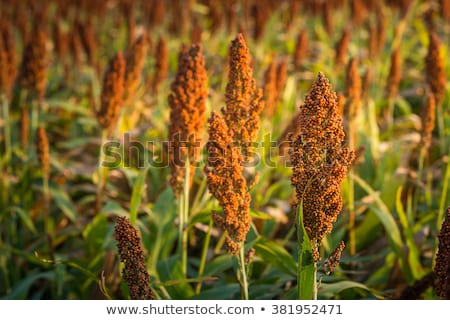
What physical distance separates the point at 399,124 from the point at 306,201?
360cm

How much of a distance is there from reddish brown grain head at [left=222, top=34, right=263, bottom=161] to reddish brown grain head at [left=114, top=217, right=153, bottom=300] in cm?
57

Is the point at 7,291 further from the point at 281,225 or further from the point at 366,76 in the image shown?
the point at 366,76

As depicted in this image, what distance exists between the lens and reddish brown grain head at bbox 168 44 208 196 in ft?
9.56

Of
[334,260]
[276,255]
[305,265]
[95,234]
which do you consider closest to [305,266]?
[305,265]

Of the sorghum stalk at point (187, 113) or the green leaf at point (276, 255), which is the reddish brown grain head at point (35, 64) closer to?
the sorghum stalk at point (187, 113)

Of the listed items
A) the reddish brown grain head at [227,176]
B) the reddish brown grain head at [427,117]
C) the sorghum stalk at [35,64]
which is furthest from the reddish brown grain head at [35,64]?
the reddish brown grain head at [427,117]

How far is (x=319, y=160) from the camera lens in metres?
2.19

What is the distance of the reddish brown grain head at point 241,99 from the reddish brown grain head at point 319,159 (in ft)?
1.32

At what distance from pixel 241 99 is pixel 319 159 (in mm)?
499

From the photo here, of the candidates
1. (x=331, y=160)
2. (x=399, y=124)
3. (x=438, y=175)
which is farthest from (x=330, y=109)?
(x=399, y=124)

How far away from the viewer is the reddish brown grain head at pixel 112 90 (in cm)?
376

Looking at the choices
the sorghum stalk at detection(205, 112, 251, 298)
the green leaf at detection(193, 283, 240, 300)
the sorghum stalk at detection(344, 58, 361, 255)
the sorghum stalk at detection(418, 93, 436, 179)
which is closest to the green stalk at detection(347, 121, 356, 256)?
the sorghum stalk at detection(344, 58, 361, 255)

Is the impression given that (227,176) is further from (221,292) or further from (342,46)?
(342,46)

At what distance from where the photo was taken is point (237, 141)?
2.67 m
